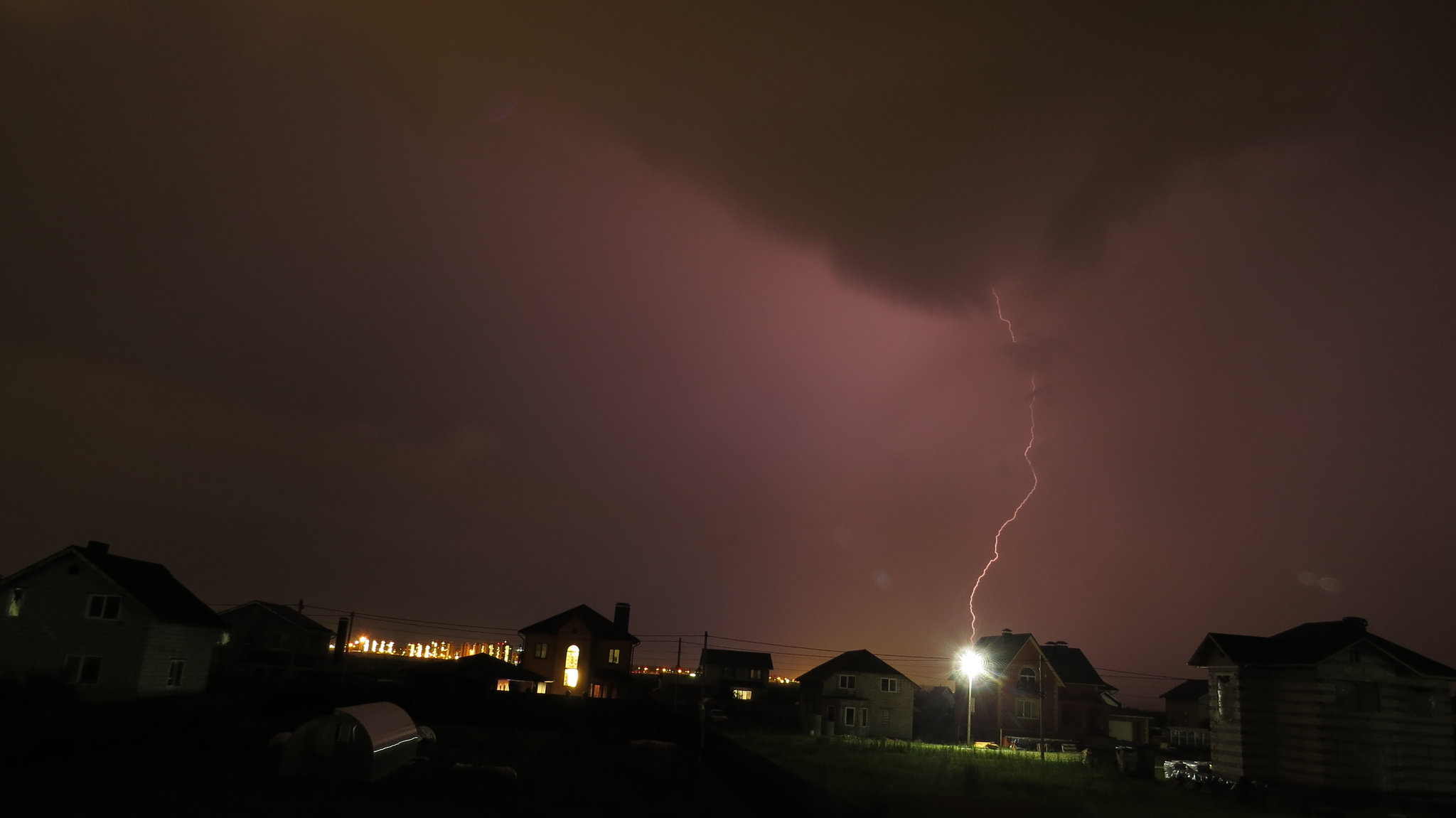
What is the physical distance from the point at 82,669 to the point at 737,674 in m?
54.3

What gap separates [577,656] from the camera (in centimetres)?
6912

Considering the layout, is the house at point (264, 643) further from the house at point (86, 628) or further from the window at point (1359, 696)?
the window at point (1359, 696)

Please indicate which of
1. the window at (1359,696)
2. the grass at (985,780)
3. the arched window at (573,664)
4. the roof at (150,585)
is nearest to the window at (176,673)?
the roof at (150,585)

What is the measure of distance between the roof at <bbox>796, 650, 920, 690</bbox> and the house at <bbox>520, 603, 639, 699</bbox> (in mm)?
15266

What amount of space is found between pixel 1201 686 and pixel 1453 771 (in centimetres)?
6499

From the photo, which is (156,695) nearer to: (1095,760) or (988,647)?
(1095,760)

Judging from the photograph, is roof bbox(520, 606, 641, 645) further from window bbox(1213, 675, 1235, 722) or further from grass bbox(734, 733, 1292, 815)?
window bbox(1213, 675, 1235, 722)

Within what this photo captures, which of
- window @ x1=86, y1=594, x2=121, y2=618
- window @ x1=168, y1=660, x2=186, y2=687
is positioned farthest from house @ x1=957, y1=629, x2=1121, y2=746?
window @ x1=86, y1=594, x2=121, y2=618

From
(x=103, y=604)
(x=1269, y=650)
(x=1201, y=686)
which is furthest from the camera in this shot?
(x=1201, y=686)

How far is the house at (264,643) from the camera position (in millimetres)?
59562

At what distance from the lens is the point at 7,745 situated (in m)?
23.8

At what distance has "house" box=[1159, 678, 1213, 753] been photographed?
81.1m

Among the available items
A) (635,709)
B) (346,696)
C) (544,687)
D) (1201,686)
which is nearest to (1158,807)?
(635,709)

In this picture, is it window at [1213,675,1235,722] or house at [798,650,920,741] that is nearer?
window at [1213,675,1235,722]
